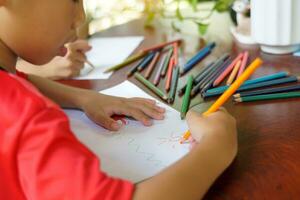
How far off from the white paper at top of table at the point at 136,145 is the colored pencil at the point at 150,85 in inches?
1.4

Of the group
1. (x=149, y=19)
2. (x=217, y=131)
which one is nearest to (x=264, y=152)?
(x=217, y=131)

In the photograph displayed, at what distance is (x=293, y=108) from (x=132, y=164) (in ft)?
0.92

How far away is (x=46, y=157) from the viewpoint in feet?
1.36

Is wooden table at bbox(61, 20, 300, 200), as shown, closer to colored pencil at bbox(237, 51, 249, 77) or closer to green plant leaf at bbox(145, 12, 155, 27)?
colored pencil at bbox(237, 51, 249, 77)

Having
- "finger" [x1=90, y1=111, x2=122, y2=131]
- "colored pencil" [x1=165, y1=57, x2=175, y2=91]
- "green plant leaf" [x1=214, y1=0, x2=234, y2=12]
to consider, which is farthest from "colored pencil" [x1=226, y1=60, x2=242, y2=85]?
"green plant leaf" [x1=214, y1=0, x2=234, y2=12]

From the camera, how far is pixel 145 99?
0.75 meters

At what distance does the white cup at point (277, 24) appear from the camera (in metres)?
0.88

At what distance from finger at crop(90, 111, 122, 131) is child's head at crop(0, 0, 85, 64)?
0.14 meters

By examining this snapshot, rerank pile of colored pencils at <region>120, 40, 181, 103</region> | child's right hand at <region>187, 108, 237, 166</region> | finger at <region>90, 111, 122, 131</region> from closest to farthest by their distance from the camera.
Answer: child's right hand at <region>187, 108, 237, 166</region> → finger at <region>90, 111, 122, 131</region> → pile of colored pencils at <region>120, 40, 181, 103</region>

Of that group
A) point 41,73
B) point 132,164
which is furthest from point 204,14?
point 132,164

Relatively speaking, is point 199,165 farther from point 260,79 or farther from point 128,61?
point 128,61

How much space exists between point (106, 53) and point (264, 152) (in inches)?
23.6

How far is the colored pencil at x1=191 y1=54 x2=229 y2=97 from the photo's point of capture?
77 centimetres

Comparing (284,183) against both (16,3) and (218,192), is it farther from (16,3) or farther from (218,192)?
(16,3)
